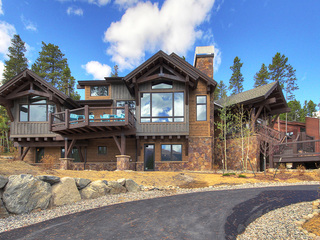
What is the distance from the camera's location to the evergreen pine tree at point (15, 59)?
35.5 meters

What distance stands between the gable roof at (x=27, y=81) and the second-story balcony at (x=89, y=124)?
1.73 meters

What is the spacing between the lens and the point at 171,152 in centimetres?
1633

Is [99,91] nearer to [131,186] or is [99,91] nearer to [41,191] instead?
[131,186]

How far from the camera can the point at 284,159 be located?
16.0m

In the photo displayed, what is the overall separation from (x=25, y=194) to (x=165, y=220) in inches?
171

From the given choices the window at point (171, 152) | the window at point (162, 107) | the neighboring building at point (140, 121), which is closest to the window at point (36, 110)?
the neighboring building at point (140, 121)

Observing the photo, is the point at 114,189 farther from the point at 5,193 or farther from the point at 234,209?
the point at 234,209

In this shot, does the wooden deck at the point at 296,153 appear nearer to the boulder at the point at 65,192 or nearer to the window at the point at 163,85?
the window at the point at 163,85

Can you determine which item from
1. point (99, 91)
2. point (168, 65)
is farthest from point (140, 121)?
point (99, 91)

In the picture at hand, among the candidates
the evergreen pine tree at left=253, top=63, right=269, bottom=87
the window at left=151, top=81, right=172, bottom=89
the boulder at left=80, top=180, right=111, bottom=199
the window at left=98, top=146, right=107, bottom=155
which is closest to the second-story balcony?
the window at left=98, top=146, right=107, bottom=155

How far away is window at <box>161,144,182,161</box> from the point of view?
16.2 metres

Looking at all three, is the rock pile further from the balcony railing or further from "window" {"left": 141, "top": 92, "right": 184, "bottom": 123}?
"window" {"left": 141, "top": 92, "right": 184, "bottom": 123}

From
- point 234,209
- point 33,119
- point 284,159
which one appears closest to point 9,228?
point 234,209

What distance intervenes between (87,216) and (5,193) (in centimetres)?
261
